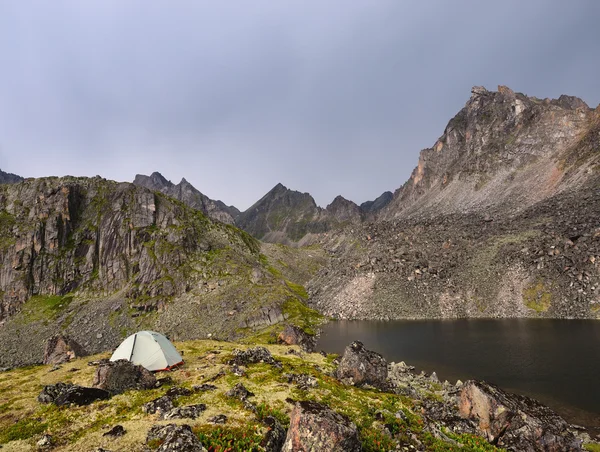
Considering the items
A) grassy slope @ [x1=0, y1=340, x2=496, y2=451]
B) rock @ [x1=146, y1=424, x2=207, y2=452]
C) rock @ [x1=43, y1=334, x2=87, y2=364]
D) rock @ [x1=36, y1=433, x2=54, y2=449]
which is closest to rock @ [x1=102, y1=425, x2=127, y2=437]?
grassy slope @ [x1=0, y1=340, x2=496, y2=451]

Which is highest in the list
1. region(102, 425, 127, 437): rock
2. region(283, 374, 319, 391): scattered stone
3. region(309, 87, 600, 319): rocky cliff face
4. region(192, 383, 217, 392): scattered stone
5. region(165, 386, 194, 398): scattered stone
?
region(309, 87, 600, 319): rocky cliff face

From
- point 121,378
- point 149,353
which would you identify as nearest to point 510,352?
point 149,353

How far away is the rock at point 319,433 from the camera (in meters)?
15.2

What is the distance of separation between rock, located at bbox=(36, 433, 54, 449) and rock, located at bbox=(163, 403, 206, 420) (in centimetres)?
571

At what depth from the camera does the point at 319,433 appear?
15352 mm

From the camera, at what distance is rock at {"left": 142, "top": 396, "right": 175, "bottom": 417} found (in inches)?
829

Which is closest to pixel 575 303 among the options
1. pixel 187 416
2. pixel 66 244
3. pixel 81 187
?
pixel 187 416

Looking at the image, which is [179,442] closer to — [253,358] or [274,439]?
[274,439]

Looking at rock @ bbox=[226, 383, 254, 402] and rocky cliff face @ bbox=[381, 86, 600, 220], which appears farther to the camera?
rocky cliff face @ bbox=[381, 86, 600, 220]

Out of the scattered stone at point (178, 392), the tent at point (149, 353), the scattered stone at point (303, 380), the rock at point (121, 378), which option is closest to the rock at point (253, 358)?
the scattered stone at point (303, 380)

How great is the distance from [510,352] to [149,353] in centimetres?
5596

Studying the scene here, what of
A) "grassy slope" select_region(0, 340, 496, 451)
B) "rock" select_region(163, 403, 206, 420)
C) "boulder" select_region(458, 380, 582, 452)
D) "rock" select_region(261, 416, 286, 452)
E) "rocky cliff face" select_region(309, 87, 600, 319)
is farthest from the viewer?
"rocky cliff face" select_region(309, 87, 600, 319)

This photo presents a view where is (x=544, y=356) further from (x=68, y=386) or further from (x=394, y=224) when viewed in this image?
(x=394, y=224)

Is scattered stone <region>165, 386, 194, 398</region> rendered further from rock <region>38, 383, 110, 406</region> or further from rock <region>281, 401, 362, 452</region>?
rock <region>281, 401, 362, 452</region>
